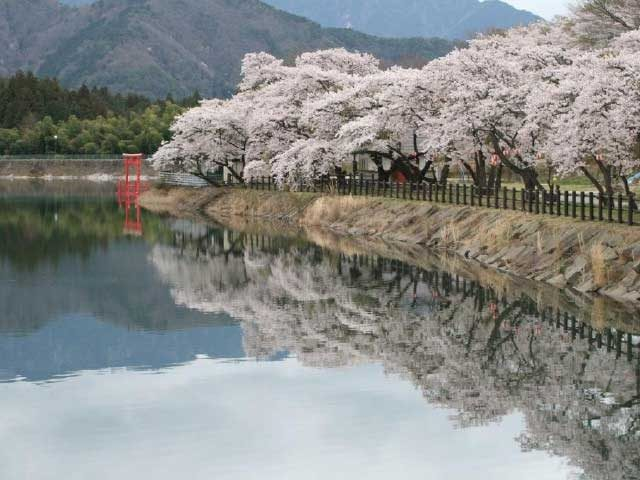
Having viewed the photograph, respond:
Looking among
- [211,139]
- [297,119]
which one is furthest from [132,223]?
[211,139]

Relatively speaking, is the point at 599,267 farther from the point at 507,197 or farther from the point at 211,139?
the point at 211,139

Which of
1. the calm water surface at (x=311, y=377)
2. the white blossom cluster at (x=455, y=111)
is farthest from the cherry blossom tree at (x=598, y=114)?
the calm water surface at (x=311, y=377)

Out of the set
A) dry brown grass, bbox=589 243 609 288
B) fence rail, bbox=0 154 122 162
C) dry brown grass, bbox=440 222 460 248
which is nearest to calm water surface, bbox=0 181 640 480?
dry brown grass, bbox=589 243 609 288

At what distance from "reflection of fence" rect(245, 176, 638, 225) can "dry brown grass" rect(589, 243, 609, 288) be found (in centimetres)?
249

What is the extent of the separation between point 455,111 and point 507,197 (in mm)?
5500

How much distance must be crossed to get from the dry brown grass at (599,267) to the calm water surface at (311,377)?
1805 mm

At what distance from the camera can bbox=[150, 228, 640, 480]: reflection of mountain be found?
904 inches

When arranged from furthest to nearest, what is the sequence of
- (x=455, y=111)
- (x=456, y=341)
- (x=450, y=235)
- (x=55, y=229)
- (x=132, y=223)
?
1. (x=132, y=223)
2. (x=55, y=229)
3. (x=455, y=111)
4. (x=450, y=235)
5. (x=456, y=341)

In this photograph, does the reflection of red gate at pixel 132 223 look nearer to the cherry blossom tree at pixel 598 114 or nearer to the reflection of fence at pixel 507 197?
the reflection of fence at pixel 507 197

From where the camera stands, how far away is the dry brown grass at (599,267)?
38.4m

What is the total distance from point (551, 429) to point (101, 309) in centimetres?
2029

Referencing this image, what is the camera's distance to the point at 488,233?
5084 centimetres

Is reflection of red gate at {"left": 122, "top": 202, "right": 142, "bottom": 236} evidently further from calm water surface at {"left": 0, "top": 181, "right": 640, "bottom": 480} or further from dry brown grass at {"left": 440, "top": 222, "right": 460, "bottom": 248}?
calm water surface at {"left": 0, "top": 181, "right": 640, "bottom": 480}

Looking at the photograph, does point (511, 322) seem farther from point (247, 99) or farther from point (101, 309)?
point (247, 99)
